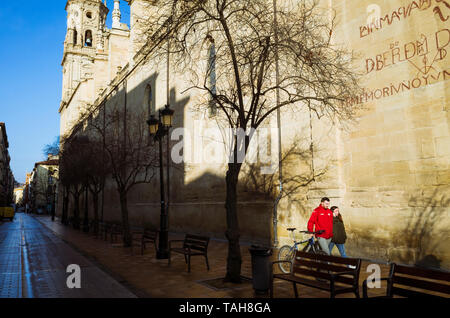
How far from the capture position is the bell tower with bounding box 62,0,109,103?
62.8m

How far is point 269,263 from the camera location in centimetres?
578

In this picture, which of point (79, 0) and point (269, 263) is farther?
point (79, 0)

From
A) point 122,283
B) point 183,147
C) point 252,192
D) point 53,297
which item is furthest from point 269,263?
point 183,147

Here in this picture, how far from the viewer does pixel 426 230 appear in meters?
8.52

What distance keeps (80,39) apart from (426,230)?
69.6 metres

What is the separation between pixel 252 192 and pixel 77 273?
789 centimetres

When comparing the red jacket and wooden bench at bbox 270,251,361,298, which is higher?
the red jacket

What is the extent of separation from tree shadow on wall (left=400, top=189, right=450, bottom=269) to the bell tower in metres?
62.9

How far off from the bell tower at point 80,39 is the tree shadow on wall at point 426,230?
62919mm

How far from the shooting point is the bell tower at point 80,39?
62.8m

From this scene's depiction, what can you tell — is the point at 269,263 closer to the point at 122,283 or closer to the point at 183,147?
the point at 122,283

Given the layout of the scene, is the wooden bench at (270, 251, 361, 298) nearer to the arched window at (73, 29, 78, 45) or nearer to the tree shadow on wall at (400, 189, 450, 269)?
the tree shadow on wall at (400, 189, 450, 269)

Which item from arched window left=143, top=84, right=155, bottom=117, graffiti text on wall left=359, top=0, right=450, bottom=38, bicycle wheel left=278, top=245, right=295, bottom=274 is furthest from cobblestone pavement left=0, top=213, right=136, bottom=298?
arched window left=143, top=84, right=155, bottom=117

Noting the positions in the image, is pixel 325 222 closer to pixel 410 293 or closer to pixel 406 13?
pixel 410 293
